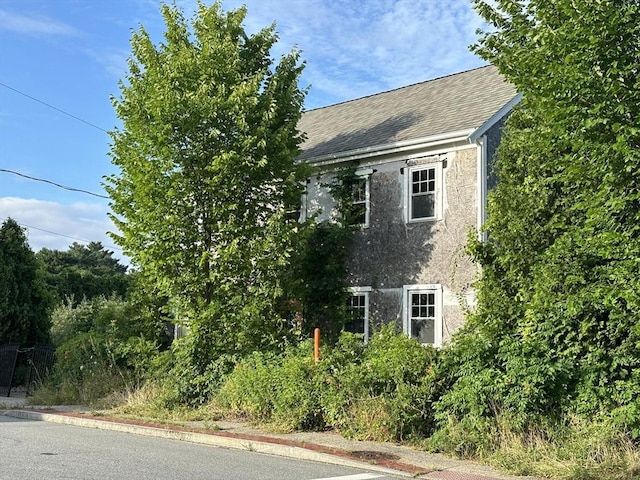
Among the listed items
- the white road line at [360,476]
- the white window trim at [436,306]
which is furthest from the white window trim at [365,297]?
the white road line at [360,476]

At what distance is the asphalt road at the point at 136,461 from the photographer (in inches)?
319

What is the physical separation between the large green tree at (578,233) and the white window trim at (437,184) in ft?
15.3

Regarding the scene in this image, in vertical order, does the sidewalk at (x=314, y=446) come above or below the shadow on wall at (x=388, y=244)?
below

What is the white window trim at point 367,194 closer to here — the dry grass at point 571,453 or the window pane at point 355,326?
the window pane at point 355,326

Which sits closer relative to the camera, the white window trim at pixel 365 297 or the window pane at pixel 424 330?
the window pane at pixel 424 330

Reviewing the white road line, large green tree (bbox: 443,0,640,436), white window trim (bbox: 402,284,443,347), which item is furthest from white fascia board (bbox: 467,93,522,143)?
the white road line

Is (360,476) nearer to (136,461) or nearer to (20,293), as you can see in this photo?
(136,461)

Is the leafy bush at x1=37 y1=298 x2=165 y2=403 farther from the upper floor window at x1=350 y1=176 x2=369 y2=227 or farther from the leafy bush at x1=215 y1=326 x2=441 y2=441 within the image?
the upper floor window at x1=350 y1=176 x2=369 y2=227

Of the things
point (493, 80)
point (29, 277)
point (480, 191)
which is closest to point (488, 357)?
point (480, 191)

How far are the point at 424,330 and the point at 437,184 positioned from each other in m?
3.45

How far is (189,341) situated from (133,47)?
6959mm

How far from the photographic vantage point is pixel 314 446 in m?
10.1

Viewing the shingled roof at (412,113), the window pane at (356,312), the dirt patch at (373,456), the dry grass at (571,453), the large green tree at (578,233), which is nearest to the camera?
the dry grass at (571,453)

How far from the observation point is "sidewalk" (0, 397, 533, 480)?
8.84 metres
